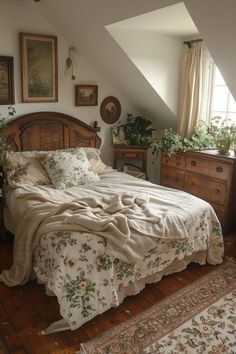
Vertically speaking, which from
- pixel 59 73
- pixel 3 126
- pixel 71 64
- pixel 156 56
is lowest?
pixel 3 126

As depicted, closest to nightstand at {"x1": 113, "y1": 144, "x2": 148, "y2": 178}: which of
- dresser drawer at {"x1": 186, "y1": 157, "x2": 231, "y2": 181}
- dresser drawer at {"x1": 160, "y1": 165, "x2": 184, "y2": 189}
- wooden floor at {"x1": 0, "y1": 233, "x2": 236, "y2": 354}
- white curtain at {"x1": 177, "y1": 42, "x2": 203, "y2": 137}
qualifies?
dresser drawer at {"x1": 160, "y1": 165, "x2": 184, "y2": 189}

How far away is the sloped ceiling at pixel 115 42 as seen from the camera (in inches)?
87.8

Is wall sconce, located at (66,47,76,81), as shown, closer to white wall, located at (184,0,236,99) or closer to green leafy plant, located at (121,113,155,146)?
green leafy plant, located at (121,113,155,146)

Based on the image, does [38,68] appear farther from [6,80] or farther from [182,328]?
[182,328]

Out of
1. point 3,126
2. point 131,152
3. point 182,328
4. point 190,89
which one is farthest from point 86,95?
point 182,328

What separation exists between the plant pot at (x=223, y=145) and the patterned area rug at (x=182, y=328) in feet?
4.81

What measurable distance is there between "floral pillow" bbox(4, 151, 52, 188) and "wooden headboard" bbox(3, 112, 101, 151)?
0.81 feet

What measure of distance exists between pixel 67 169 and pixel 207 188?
5.14 ft

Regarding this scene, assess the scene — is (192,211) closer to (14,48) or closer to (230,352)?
(230,352)

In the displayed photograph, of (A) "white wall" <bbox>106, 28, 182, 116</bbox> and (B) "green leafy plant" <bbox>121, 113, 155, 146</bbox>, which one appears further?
(B) "green leafy plant" <bbox>121, 113, 155, 146</bbox>

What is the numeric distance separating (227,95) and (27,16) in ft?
8.08

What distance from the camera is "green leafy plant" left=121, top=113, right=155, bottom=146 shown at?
4.05 m

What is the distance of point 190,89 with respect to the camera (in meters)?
3.72

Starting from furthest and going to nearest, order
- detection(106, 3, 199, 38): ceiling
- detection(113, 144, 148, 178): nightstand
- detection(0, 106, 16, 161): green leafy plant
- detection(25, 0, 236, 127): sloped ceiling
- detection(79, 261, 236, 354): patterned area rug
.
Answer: detection(113, 144, 148, 178): nightstand
detection(0, 106, 16, 161): green leafy plant
detection(106, 3, 199, 38): ceiling
detection(25, 0, 236, 127): sloped ceiling
detection(79, 261, 236, 354): patterned area rug
